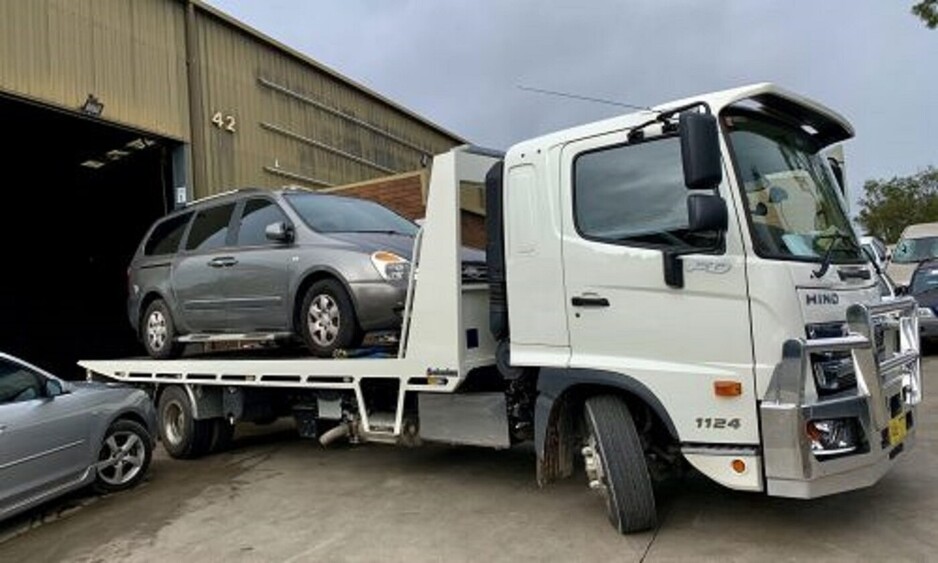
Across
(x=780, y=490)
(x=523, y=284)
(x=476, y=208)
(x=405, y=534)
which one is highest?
(x=476, y=208)

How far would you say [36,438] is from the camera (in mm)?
6820

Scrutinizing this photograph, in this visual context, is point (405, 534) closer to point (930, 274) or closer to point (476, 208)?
point (476, 208)

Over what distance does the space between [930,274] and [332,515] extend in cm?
1189

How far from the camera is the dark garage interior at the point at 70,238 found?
1731 centimetres

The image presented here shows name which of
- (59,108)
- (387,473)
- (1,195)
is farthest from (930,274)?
(1,195)

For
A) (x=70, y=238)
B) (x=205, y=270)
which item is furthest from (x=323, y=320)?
(x=70, y=238)

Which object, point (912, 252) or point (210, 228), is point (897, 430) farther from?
point (912, 252)

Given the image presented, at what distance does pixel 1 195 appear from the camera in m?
19.9

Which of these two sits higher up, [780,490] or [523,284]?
[523,284]

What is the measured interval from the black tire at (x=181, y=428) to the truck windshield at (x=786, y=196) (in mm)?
6096

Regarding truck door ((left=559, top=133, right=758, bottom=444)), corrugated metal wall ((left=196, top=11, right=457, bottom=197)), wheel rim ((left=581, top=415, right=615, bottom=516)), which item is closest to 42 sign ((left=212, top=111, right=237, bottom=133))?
corrugated metal wall ((left=196, top=11, right=457, bottom=197))

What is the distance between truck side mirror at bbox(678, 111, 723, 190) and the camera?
4.53m

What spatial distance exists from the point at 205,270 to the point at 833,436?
20.1ft

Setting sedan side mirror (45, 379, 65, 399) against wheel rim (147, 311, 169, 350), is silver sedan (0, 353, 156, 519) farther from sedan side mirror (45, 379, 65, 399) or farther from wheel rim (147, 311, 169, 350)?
wheel rim (147, 311, 169, 350)
